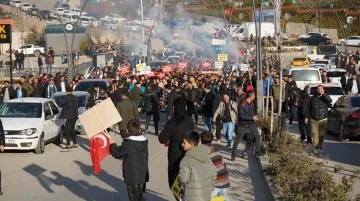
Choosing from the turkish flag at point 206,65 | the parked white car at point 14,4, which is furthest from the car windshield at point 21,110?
the parked white car at point 14,4

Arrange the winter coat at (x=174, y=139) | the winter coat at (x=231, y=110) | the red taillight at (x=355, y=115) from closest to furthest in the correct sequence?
1. the winter coat at (x=174, y=139)
2. the winter coat at (x=231, y=110)
3. the red taillight at (x=355, y=115)

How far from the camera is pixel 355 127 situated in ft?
69.5

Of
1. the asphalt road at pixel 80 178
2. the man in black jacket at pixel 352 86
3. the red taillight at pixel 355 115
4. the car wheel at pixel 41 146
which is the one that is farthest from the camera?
the man in black jacket at pixel 352 86

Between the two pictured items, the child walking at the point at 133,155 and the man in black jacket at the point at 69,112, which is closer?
the child walking at the point at 133,155

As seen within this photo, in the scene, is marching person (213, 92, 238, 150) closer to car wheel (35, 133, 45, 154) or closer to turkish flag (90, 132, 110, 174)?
car wheel (35, 133, 45, 154)

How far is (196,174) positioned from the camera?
8570 millimetres

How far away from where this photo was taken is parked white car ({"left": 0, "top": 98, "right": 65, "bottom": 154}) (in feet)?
62.3

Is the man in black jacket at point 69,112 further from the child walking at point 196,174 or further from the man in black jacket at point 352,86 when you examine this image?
the man in black jacket at point 352,86

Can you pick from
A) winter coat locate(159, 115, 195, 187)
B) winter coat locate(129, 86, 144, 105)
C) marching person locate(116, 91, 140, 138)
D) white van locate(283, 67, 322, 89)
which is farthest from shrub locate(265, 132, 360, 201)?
white van locate(283, 67, 322, 89)

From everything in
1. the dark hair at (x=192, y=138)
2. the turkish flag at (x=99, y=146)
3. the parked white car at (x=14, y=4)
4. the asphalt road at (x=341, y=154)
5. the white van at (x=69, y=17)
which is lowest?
the asphalt road at (x=341, y=154)

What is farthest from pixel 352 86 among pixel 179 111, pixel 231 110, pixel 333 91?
pixel 179 111

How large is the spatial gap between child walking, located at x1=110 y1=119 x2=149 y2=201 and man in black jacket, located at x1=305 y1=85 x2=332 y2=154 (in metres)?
8.79

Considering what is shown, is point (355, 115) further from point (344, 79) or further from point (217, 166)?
point (344, 79)

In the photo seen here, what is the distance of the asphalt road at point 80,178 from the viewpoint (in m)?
13.5
